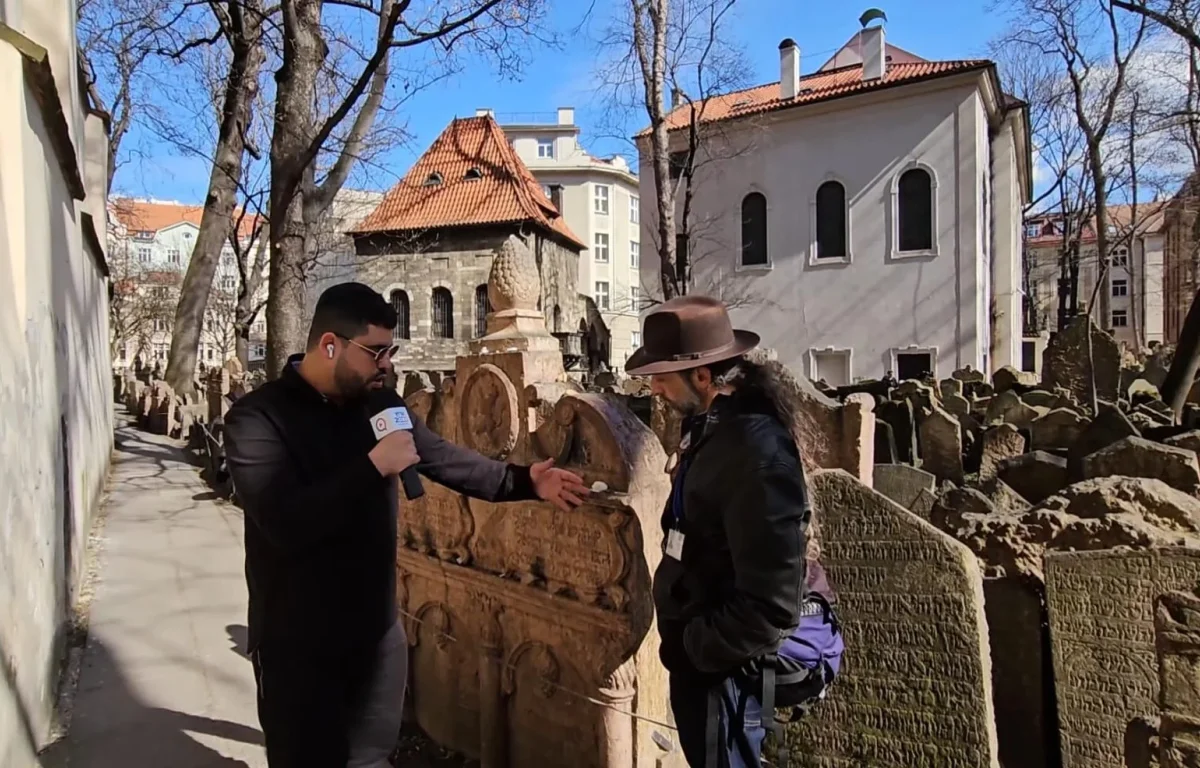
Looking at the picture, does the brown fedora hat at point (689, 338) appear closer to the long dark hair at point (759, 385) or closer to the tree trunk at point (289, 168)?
the long dark hair at point (759, 385)

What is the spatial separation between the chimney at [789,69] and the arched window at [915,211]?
15.4 ft

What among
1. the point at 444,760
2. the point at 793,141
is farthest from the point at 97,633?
the point at 793,141

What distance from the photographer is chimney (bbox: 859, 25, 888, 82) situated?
2433 centimetres

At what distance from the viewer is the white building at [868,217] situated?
878 inches

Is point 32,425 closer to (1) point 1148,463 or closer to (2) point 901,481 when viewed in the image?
(2) point 901,481

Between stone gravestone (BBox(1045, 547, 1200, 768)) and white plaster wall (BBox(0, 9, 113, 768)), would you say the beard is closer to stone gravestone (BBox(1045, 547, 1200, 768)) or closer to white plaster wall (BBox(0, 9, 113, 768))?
white plaster wall (BBox(0, 9, 113, 768))

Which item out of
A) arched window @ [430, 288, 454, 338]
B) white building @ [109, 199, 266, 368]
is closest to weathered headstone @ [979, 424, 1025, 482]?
white building @ [109, 199, 266, 368]

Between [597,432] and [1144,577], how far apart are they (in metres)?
2.01

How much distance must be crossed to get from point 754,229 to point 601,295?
27.7m

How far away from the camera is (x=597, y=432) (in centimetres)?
323

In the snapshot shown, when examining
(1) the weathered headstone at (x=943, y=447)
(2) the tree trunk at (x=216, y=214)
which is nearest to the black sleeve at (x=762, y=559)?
(1) the weathered headstone at (x=943, y=447)

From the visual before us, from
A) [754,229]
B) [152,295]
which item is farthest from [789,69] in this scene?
[152,295]

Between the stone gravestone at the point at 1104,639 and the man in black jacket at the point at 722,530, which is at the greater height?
the man in black jacket at the point at 722,530

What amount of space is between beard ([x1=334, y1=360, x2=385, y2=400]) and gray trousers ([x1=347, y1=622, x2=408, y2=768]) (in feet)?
2.38
